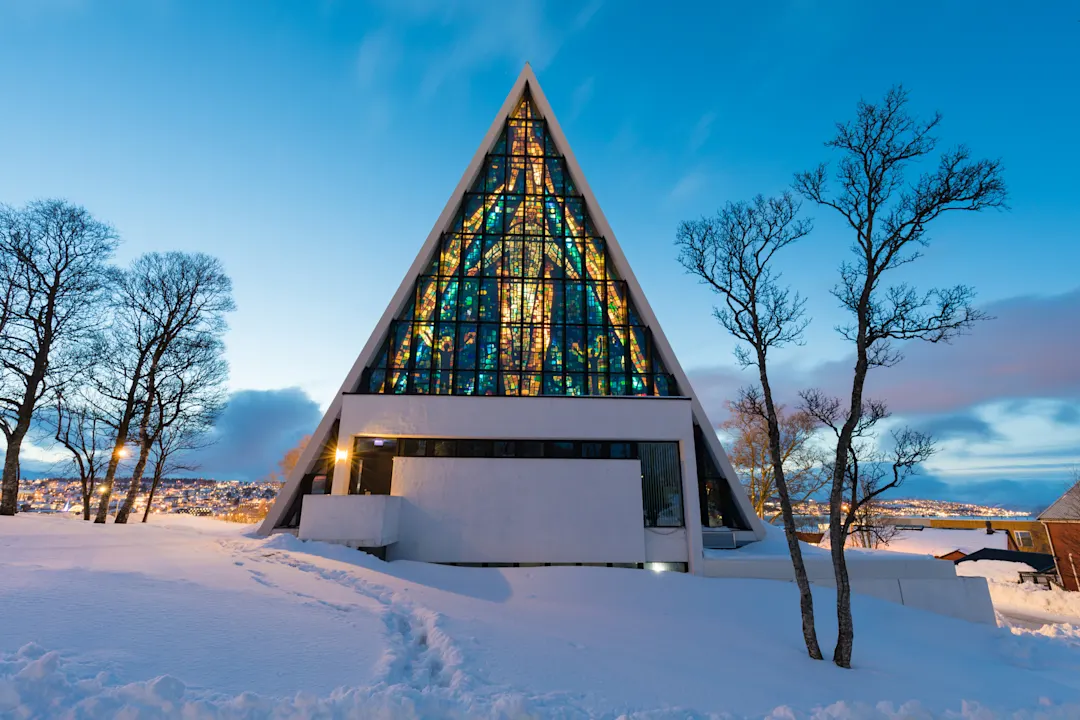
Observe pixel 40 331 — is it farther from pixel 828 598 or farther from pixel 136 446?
pixel 828 598

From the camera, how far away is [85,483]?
645 inches

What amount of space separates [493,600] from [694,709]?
18.7 feet

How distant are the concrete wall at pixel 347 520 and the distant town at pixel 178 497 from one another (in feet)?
31.6

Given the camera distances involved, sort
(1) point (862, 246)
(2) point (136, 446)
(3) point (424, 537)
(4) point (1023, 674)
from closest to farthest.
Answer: (4) point (1023, 674)
(1) point (862, 246)
(3) point (424, 537)
(2) point (136, 446)

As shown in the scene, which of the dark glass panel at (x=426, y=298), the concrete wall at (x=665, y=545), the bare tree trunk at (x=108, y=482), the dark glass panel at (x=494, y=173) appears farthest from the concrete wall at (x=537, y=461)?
the dark glass panel at (x=494, y=173)

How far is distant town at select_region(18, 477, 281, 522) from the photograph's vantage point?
54.6 feet

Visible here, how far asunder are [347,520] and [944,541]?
1968 inches

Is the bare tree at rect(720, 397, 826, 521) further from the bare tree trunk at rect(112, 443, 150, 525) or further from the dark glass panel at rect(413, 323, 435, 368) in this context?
the bare tree trunk at rect(112, 443, 150, 525)

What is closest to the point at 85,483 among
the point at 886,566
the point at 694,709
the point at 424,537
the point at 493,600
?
the point at 424,537

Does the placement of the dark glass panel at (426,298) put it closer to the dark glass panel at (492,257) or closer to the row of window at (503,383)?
the dark glass panel at (492,257)

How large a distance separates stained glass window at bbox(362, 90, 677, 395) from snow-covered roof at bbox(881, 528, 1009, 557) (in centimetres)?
3579

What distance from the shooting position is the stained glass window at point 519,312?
52.7 feet

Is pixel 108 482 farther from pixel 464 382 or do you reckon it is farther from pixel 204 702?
pixel 204 702

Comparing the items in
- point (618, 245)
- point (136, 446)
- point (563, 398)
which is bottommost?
point (136, 446)
